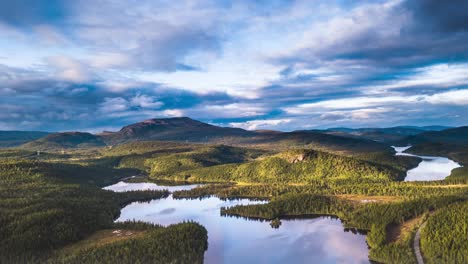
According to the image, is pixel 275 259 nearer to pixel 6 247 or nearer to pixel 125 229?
pixel 125 229

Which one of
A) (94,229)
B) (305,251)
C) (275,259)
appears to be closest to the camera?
(275,259)

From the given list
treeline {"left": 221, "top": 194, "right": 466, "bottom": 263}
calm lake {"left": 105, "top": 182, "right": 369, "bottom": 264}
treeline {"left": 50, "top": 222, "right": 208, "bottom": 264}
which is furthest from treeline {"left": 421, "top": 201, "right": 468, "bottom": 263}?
treeline {"left": 50, "top": 222, "right": 208, "bottom": 264}

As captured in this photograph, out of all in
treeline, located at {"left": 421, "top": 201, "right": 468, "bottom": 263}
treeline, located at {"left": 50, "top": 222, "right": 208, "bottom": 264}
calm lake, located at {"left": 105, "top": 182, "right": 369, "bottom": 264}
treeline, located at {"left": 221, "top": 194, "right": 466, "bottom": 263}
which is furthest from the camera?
calm lake, located at {"left": 105, "top": 182, "right": 369, "bottom": 264}

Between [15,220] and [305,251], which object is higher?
[15,220]

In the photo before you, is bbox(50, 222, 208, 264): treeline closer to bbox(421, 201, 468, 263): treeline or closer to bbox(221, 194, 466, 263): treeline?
bbox(221, 194, 466, 263): treeline

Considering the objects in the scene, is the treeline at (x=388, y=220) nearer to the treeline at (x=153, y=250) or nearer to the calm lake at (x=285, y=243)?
the calm lake at (x=285, y=243)

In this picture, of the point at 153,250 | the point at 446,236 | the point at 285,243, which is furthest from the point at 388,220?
the point at 153,250

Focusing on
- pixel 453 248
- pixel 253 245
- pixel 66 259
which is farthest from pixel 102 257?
pixel 453 248

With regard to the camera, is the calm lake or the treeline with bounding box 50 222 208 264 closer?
the treeline with bounding box 50 222 208 264
